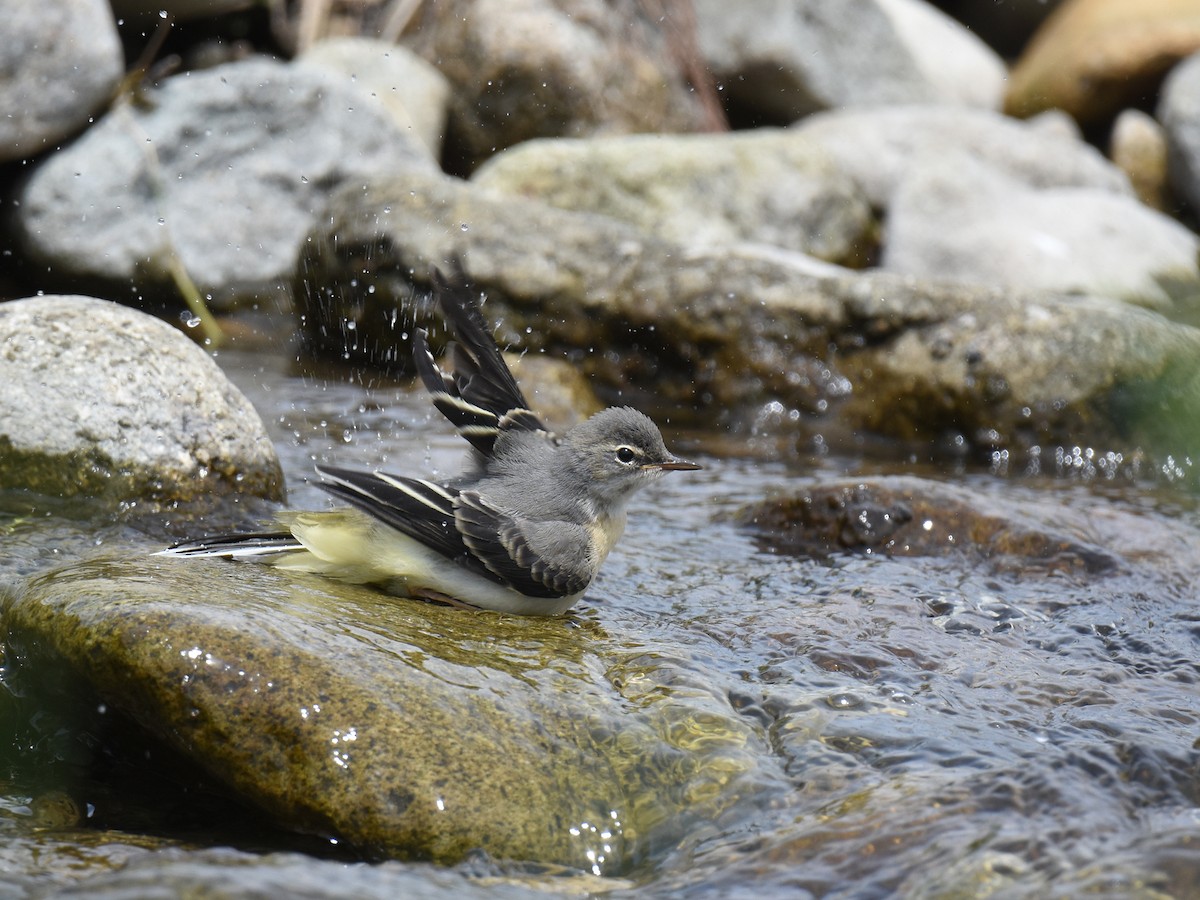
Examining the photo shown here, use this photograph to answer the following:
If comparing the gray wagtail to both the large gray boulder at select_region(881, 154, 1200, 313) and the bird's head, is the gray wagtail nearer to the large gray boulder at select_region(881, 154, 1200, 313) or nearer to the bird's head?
the bird's head

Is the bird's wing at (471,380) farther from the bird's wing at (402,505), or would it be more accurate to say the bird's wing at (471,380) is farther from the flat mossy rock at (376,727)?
the flat mossy rock at (376,727)

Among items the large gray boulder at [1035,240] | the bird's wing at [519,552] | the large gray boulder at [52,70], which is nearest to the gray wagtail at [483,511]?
the bird's wing at [519,552]

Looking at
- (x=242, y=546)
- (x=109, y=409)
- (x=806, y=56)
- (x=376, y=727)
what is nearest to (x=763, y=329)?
(x=109, y=409)

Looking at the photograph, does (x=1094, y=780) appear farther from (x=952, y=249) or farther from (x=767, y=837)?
(x=952, y=249)

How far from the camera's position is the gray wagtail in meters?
5.14

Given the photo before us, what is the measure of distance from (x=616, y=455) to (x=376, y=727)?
2.18m

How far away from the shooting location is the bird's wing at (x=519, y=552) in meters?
5.14

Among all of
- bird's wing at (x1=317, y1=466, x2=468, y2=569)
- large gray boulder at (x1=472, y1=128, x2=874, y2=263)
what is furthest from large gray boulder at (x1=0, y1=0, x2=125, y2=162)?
bird's wing at (x1=317, y1=466, x2=468, y2=569)

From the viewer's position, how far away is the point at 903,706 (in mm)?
4504

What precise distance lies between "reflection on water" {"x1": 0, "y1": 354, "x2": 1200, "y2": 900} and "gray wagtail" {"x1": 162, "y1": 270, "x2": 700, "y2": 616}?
32 centimetres

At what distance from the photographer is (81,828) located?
3.77 meters

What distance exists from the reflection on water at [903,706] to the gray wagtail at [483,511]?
316 millimetres

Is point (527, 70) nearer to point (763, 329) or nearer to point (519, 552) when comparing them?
point (763, 329)

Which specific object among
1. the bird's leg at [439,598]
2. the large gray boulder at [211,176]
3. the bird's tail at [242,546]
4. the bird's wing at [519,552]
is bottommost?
the large gray boulder at [211,176]
